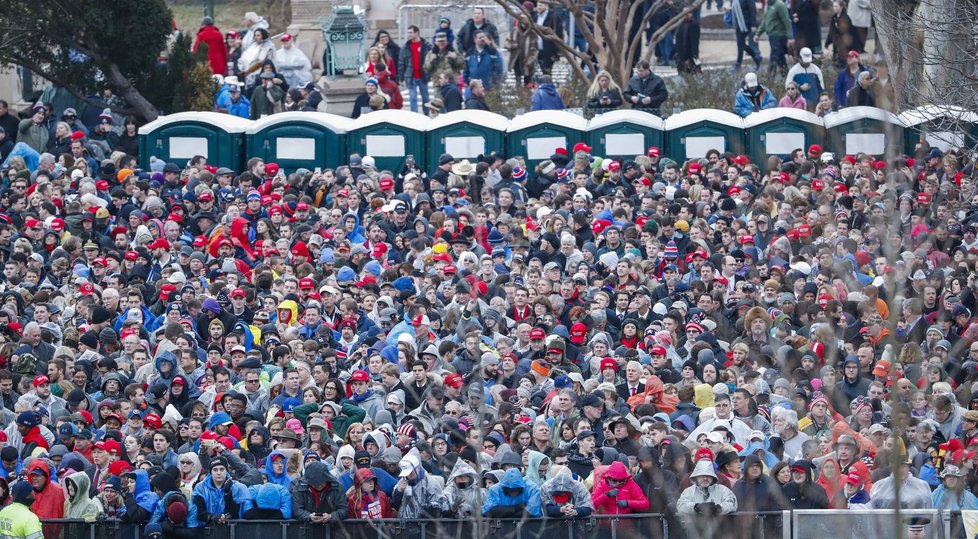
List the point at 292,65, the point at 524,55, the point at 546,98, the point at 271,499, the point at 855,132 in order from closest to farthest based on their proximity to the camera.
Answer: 1. the point at 271,499
2. the point at 855,132
3. the point at 546,98
4. the point at 292,65
5. the point at 524,55

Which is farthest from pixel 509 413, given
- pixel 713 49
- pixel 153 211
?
pixel 713 49

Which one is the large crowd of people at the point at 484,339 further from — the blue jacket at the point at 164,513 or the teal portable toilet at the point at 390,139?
the teal portable toilet at the point at 390,139

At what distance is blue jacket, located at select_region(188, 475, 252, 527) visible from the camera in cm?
1627

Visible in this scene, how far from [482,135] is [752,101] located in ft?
13.9

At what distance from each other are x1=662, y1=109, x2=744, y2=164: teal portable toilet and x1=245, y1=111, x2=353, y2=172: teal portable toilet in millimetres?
4730

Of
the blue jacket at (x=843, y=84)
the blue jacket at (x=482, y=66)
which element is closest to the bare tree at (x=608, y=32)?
the blue jacket at (x=482, y=66)

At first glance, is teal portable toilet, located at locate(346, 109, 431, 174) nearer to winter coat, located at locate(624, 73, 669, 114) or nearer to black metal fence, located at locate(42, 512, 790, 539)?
winter coat, located at locate(624, 73, 669, 114)

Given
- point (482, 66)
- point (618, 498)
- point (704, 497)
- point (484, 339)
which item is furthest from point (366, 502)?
point (482, 66)

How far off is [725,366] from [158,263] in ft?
25.0

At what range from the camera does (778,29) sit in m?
34.4

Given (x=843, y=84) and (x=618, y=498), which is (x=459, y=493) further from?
(x=843, y=84)

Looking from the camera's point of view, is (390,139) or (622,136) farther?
(390,139)

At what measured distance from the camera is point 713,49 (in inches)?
1606

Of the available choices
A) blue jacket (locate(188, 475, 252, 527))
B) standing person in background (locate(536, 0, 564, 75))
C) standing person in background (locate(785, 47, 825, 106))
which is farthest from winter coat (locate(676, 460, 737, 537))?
standing person in background (locate(536, 0, 564, 75))
